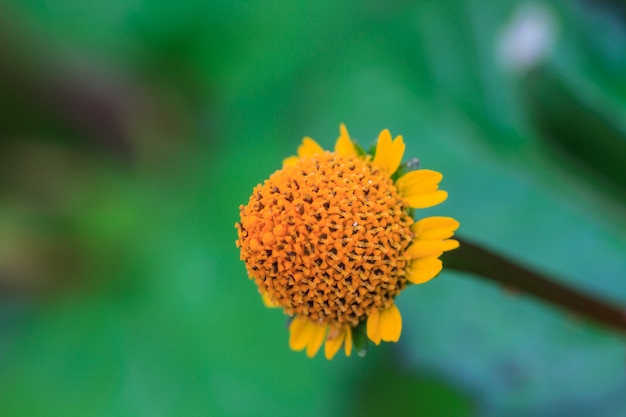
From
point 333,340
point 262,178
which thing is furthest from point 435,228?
point 262,178

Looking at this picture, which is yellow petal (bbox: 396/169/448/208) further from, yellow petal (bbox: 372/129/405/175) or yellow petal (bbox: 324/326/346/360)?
yellow petal (bbox: 324/326/346/360)

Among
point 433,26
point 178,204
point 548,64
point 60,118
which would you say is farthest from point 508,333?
point 60,118

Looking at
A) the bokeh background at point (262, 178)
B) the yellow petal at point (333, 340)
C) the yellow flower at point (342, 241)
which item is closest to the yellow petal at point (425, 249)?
the yellow flower at point (342, 241)

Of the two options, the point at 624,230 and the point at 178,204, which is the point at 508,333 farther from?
the point at 178,204

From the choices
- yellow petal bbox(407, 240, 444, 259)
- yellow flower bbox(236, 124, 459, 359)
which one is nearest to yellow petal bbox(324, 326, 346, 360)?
yellow flower bbox(236, 124, 459, 359)

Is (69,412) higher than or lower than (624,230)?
lower
